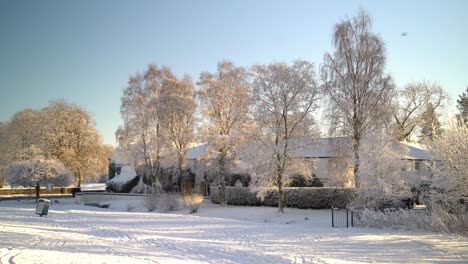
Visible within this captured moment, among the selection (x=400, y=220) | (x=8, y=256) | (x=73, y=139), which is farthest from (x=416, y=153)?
(x=73, y=139)

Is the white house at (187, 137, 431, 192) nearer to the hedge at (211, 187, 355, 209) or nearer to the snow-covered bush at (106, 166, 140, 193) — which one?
the hedge at (211, 187, 355, 209)

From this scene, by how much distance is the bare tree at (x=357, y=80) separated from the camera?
1095 inches

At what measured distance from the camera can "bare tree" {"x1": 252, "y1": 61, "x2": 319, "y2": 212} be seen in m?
28.0

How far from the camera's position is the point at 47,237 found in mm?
14516

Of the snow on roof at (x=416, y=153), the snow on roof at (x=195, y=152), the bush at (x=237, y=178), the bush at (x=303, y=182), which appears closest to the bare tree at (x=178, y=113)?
the bush at (x=237, y=178)

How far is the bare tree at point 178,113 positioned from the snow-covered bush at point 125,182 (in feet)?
36.1

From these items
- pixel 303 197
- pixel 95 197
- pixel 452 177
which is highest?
pixel 452 177

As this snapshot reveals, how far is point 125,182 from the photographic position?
152 ft

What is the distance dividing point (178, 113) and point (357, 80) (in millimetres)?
16013

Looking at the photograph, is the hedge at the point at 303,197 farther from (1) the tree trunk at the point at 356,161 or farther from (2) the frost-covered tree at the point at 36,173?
(2) the frost-covered tree at the point at 36,173

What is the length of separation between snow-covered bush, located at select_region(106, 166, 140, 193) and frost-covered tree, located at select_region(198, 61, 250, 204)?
1606 cm

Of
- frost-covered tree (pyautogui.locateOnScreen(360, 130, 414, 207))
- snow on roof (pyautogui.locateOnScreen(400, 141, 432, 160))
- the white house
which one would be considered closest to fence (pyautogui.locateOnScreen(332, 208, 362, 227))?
frost-covered tree (pyautogui.locateOnScreen(360, 130, 414, 207))

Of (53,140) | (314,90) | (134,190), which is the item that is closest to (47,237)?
(314,90)

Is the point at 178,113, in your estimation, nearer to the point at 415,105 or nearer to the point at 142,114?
the point at 142,114
